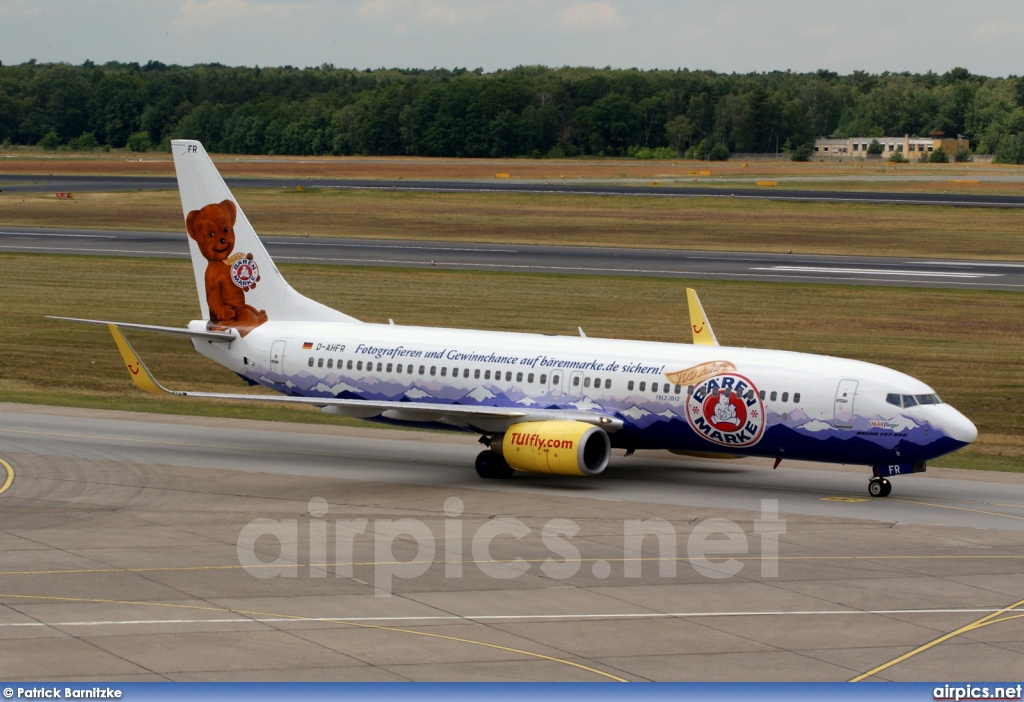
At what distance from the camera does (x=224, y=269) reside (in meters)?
46.5

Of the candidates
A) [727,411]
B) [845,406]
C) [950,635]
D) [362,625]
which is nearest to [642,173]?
[727,411]

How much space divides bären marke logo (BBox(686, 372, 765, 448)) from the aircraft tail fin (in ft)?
45.4

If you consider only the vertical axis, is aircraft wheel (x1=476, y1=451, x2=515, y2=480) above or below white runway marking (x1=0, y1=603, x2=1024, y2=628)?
above

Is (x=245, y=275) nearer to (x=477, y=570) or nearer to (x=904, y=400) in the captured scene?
(x=477, y=570)

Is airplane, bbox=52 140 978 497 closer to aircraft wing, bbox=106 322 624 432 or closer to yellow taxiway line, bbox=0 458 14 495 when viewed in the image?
aircraft wing, bbox=106 322 624 432

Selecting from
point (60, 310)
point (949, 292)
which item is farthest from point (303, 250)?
point (949, 292)

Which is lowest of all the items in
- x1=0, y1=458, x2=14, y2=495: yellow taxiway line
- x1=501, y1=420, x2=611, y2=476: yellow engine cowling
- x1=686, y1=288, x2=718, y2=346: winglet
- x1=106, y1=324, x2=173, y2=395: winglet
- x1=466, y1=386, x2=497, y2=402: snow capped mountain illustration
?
x1=0, y1=458, x2=14, y2=495: yellow taxiway line

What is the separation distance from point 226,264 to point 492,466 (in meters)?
12.5

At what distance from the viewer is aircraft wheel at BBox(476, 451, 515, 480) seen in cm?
4016

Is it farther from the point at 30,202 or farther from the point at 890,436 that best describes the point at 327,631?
the point at 30,202

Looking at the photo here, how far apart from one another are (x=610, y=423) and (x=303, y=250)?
2469 inches

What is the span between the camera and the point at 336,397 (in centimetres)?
4406

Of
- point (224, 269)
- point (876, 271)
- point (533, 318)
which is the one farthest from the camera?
point (876, 271)

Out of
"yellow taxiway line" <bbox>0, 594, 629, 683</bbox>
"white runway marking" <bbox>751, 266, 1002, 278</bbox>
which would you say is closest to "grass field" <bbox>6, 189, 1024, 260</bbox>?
"white runway marking" <bbox>751, 266, 1002, 278</bbox>
